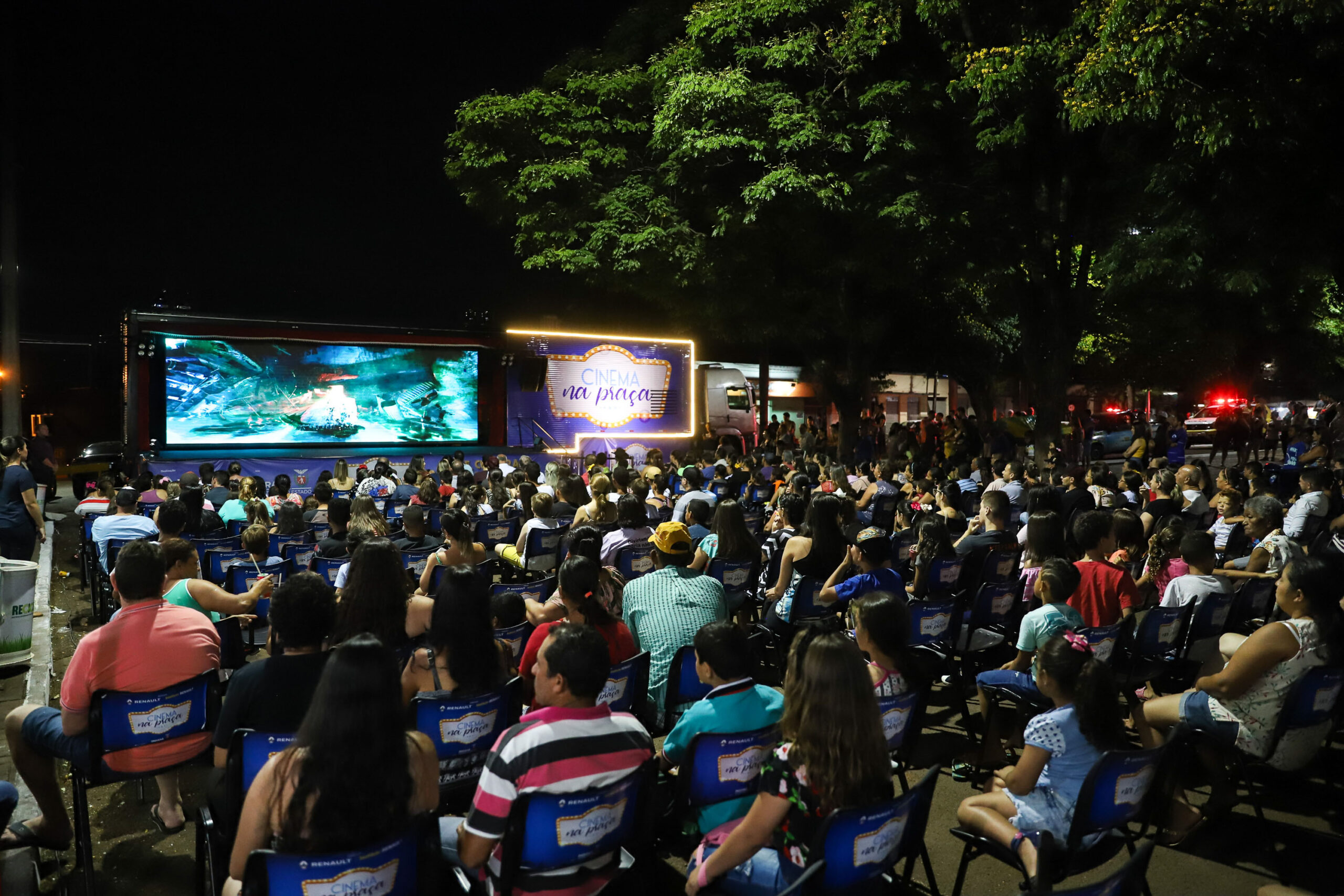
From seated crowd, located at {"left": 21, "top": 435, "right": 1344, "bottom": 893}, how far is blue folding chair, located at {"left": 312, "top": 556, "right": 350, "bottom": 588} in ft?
0.21

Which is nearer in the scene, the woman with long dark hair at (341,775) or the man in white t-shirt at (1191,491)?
the woman with long dark hair at (341,775)

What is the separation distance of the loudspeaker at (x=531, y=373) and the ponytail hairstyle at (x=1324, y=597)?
59.4ft

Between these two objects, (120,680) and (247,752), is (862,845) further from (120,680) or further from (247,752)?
(120,680)

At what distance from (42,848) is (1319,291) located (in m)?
16.1

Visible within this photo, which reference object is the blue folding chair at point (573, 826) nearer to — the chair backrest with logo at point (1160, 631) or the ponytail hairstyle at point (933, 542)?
the chair backrest with logo at point (1160, 631)

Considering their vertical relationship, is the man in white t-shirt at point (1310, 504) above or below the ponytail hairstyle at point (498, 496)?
above

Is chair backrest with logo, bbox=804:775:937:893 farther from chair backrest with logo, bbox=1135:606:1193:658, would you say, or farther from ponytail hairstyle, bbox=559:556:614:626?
chair backrest with logo, bbox=1135:606:1193:658

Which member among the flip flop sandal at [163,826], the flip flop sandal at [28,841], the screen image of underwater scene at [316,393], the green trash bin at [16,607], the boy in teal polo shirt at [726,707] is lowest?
the flip flop sandal at [163,826]

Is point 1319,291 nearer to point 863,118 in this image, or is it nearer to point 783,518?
point 863,118

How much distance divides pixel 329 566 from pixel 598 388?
15.6 metres

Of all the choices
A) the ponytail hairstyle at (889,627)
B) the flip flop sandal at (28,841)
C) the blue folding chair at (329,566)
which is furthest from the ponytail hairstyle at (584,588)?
the blue folding chair at (329,566)

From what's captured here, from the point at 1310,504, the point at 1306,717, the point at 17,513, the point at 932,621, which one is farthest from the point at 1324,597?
the point at 17,513

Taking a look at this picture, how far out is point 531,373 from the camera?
2092cm

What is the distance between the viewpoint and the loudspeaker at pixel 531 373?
20.9 m
